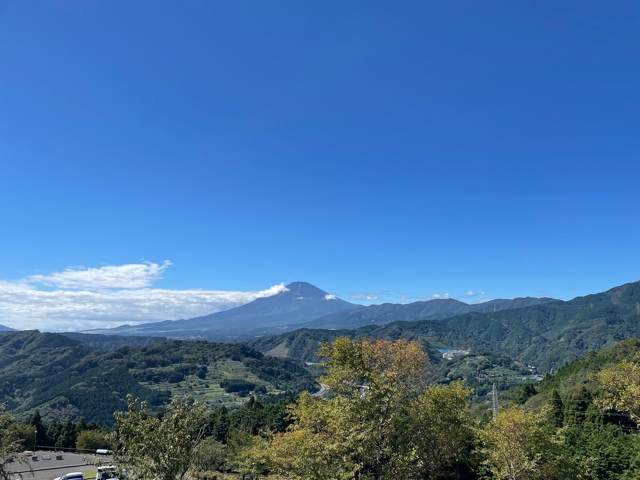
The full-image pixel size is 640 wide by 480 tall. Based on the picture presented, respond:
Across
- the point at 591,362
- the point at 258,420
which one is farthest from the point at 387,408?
the point at 591,362

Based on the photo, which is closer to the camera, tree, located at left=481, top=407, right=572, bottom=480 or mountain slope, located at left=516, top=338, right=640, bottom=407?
tree, located at left=481, top=407, right=572, bottom=480

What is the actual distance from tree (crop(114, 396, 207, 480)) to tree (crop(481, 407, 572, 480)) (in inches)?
808

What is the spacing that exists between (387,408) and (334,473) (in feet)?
10.6

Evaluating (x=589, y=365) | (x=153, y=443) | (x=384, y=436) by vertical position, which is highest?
(x=153, y=443)

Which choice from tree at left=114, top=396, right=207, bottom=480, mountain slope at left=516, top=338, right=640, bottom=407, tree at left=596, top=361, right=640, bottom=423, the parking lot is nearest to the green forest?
tree at left=114, top=396, right=207, bottom=480

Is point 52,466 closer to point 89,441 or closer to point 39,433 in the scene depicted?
point 89,441

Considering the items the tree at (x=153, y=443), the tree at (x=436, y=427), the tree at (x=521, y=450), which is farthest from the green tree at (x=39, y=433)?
the tree at (x=521, y=450)

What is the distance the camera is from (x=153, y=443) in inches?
569

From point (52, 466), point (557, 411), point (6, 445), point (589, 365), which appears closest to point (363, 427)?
point (6, 445)

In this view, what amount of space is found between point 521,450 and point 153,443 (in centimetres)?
2254

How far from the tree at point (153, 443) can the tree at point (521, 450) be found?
2051cm

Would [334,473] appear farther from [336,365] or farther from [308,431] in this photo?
[308,431]

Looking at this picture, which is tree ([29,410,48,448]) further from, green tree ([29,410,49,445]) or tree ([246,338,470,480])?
tree ([246,338,470,480])

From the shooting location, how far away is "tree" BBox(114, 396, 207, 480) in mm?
14373
